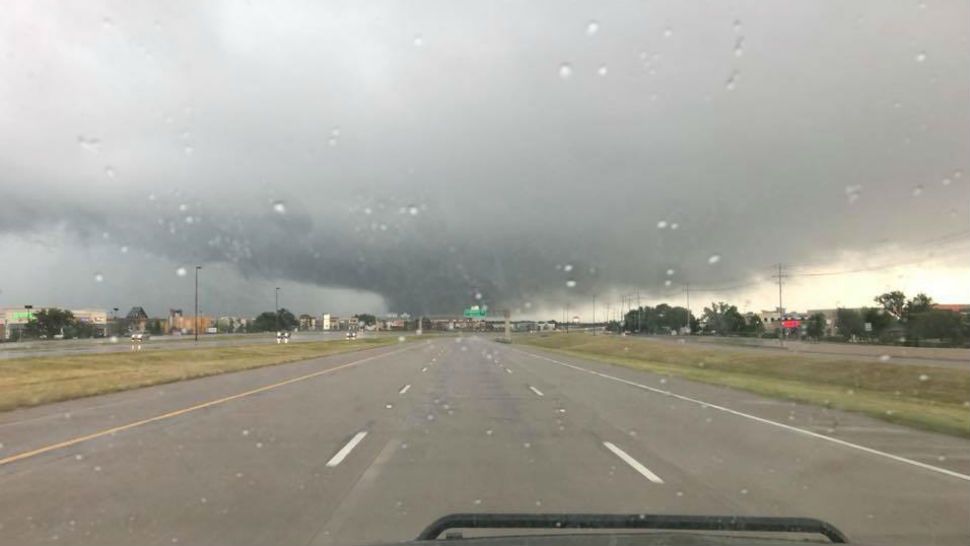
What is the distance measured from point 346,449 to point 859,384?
1012 inches

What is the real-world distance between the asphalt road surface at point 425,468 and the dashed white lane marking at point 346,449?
0.04m

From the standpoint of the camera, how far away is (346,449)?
10.7m

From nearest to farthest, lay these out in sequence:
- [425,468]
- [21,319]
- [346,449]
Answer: [425,468] < [346,449] < [21,319]

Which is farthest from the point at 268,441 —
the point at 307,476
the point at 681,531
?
the point at 681,531

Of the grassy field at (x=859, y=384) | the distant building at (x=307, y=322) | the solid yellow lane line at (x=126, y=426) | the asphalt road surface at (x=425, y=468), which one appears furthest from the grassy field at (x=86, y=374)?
the distant building at (x=307, y=322)

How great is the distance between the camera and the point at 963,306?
11775 centimetres

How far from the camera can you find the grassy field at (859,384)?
1691 cm

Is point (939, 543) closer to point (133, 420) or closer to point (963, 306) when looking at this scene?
point (133, 420)

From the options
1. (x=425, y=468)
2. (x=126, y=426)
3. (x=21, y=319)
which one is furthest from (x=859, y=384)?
(x=21, y=319)

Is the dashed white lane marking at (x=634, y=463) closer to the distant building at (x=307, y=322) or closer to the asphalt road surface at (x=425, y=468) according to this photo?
the asphalt road surface at (x=425, y=468)

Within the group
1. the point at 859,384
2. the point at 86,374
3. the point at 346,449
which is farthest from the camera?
the point at 859,384

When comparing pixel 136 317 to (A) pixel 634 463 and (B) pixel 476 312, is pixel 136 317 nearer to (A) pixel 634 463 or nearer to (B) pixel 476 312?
(B) pixel 476 312

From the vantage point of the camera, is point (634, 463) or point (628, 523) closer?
point (628, 523)

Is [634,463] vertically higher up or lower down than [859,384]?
higher up
